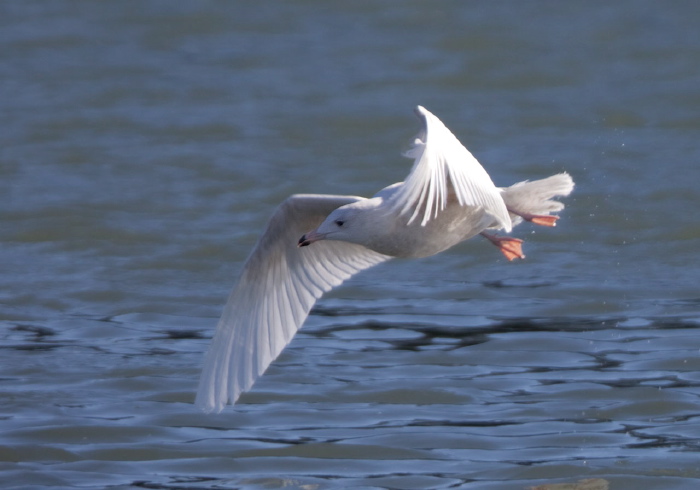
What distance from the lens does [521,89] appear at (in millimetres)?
14195

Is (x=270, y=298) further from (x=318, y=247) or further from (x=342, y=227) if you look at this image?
(x=342, y=227)

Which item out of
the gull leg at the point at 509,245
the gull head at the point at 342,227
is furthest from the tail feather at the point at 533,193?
the gull head at the point at 342,227

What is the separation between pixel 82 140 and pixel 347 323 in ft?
17.6

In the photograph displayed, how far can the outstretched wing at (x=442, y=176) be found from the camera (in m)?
5.10

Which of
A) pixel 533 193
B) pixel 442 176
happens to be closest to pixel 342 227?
pixel 442 176

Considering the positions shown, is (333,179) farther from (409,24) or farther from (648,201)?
(409,24)

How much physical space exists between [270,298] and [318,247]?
360 millimetres

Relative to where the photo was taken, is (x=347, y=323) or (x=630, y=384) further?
(x=347, y=323)

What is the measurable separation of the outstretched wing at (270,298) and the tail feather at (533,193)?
2.57ft

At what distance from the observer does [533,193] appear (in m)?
6.29

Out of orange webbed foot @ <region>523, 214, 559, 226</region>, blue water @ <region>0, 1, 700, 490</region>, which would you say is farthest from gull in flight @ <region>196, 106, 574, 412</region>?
blue water @ <region>0, 1, 700, 490</region>

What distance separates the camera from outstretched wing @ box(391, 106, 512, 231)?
5102mm

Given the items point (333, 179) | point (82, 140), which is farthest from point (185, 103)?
point (333, 179)

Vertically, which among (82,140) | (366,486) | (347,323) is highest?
(82,140)
